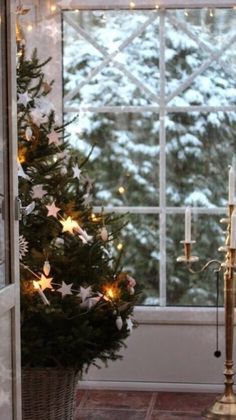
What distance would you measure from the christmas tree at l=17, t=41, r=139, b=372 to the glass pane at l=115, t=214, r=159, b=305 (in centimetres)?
103

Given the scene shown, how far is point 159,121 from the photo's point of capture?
511 cm

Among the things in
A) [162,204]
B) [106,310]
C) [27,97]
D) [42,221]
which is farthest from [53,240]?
[162,204]

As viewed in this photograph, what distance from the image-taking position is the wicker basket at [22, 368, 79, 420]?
393 cm

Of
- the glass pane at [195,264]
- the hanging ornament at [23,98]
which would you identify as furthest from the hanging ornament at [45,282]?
the glass pane at [195,264]

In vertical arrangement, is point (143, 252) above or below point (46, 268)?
below

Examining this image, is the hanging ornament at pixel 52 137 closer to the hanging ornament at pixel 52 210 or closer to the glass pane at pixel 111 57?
the hanging ornament at pixel 52 210

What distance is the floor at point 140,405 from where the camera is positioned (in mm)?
4508

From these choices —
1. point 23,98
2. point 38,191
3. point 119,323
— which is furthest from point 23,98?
point 119,323

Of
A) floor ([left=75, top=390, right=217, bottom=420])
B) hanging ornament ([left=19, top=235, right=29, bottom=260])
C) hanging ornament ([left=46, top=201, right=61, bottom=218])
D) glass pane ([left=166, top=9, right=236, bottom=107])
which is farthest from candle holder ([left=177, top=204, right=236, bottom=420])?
glass pane ([left=166, top=9, right=236, bottom=107])

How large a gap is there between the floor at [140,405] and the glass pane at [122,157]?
3.51 ft

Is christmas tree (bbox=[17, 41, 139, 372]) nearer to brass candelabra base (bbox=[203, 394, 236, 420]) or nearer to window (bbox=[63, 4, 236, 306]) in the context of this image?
brass candelabra base (bbox=[203, 394, 236, 420])

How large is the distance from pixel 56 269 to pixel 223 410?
1.07m

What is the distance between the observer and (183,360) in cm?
502

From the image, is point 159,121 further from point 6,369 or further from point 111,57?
point 6,369
